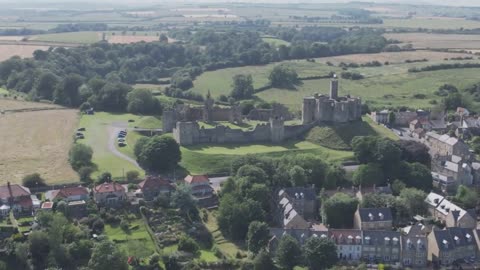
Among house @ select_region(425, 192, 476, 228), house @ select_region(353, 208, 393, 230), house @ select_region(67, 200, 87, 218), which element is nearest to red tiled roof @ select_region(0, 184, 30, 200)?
house @ select_region(67, 200, 87, 218)

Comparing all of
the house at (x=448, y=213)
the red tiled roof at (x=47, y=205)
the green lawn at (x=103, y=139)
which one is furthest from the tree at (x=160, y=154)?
the house at (x=448, y=213)

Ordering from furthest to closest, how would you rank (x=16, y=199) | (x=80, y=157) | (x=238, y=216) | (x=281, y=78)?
(x=281, y=78) → (x=80, y=157) → (x=16, y=199) → (x=238, y=216)

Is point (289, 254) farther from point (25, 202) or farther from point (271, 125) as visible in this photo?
point (271, 125)

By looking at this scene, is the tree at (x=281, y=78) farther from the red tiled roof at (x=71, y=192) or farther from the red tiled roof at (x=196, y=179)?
the red tiled roof at (x=71, y=192)

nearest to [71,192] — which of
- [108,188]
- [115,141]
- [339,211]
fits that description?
[108,188]

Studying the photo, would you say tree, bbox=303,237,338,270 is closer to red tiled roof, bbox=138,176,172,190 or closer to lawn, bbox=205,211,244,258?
lawn, bbox=205,211,244,258

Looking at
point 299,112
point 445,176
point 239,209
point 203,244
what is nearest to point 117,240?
point 203,244

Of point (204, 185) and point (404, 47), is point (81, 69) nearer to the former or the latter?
point (204, 185)
